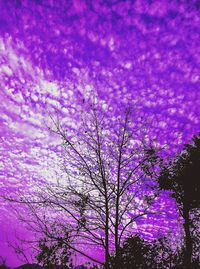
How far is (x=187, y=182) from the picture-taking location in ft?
61.2

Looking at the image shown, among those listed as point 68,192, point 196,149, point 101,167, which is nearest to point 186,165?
point 196,149

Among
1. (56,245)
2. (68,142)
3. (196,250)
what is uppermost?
(68,142)

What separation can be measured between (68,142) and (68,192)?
2.16 meters

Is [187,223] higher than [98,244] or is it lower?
higher

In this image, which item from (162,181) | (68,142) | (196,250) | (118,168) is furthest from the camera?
(162,181)

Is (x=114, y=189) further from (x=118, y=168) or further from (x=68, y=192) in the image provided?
(x=68, y=192)

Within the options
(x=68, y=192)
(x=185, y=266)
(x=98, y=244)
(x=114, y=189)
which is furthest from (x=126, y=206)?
(x=185, y=266)

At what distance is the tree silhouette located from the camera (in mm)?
18328

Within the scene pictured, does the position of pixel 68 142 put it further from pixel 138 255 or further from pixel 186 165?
pixel 186 165

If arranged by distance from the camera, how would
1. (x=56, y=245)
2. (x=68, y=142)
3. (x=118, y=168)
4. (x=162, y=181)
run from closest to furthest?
1. (x=56, y=245)
2. (x=68, y=142)
3. (x=118, y=168)
4. (x=162, y=181)

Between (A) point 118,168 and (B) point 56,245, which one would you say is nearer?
(B) point 56,245

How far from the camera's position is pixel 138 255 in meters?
13.5

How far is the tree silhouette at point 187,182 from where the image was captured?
1833 centimetres

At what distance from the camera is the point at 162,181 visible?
1920 centimetres
